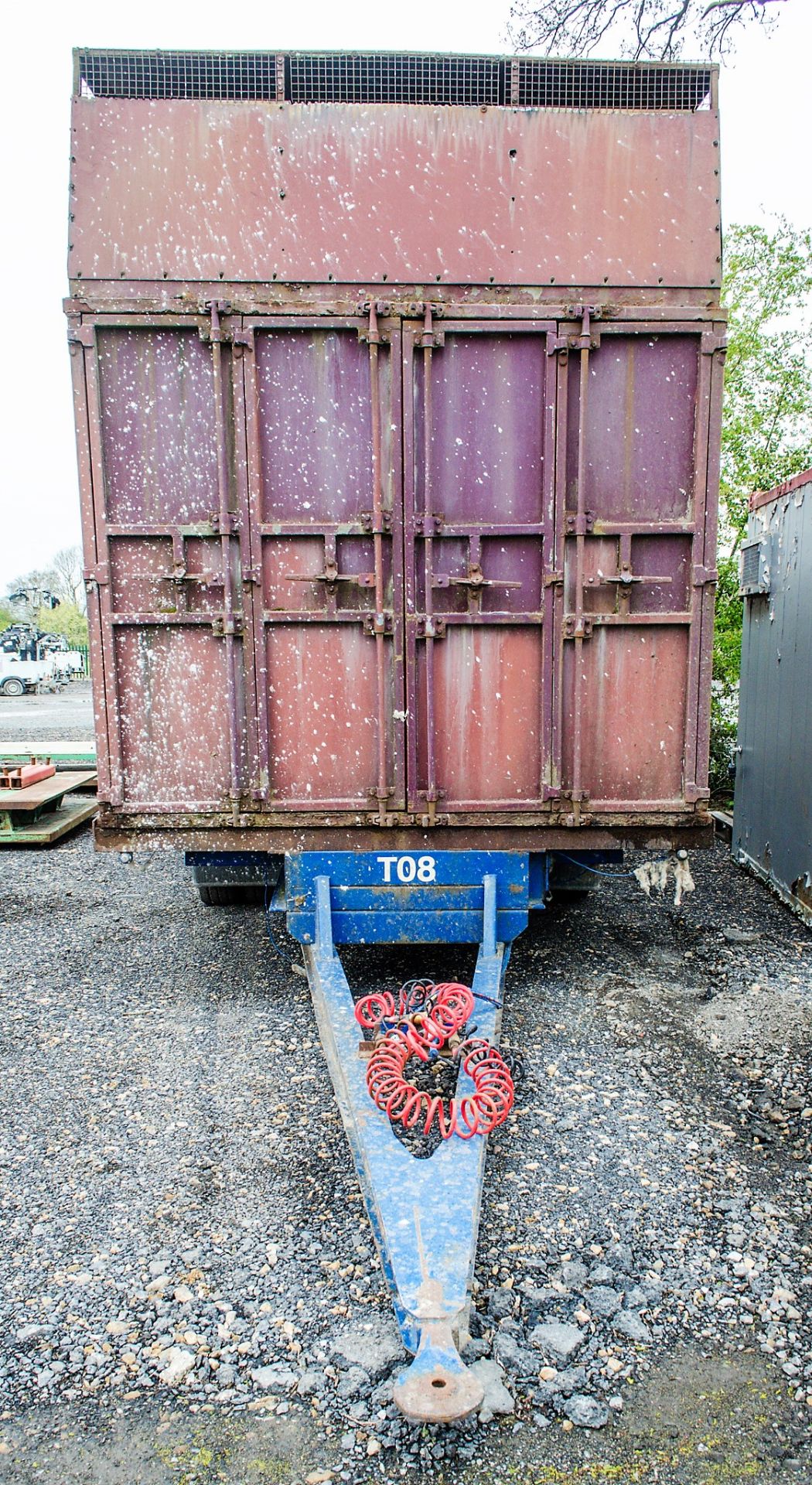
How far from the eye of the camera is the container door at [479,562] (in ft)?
13.8

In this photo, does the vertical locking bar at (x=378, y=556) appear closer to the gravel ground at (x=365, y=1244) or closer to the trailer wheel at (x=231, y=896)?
the gravel ground at (x=365, y=1244)

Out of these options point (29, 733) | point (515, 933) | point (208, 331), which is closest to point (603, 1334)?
point (515, 933)

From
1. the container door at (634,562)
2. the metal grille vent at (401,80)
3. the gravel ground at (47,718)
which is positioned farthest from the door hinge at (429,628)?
the gravel ground at (47,718)

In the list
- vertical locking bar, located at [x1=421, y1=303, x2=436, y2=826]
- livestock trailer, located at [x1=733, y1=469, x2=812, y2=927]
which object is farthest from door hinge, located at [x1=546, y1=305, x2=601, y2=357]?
livestock trailer, located at [x1=733, y1=469, x2=812, y2=927]

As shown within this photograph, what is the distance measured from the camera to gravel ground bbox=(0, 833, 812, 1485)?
2244mm

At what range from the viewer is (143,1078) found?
4.08m

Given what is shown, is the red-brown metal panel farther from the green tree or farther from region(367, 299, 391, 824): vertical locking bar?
the green tree

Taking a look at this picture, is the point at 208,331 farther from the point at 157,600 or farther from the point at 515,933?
the point at 515,933

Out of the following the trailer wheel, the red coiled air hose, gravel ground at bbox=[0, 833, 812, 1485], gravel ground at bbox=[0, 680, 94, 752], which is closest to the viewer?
gravel ground at bbox=[0, 833, 812, 1485]

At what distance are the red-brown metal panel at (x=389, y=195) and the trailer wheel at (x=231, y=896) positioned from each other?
3704 millimetres

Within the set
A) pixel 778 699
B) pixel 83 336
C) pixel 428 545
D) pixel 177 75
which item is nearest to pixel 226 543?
pixel 428 545

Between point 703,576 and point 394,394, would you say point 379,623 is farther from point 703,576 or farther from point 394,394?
point 703,576

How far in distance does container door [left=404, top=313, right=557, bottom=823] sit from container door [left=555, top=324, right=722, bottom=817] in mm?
115

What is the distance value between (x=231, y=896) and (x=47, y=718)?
1815 centimetres
